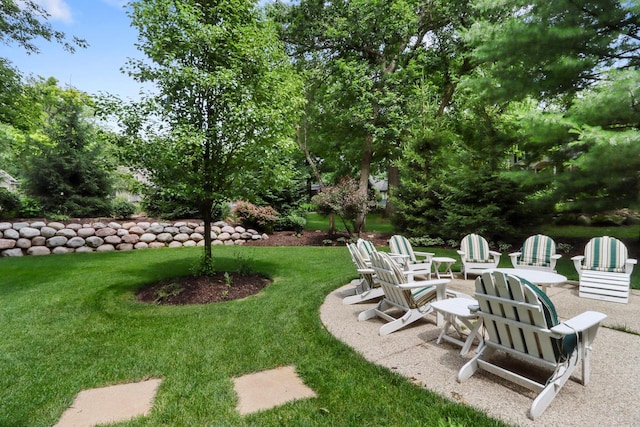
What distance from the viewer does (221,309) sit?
16.0 feet

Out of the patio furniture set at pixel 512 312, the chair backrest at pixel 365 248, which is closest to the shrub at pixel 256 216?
the chair backrest at pixel 365 248

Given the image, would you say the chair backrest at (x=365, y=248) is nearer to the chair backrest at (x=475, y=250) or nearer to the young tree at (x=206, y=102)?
the young tree at (x=206, y=102)

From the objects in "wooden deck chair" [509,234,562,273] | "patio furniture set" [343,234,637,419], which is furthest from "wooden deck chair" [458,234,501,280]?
"patio furniture set" [343,234,637,419]

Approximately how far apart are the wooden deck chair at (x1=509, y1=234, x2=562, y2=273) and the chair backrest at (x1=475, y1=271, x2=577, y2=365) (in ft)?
12.9

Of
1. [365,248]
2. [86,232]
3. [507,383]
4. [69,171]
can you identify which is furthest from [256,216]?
[507,383]

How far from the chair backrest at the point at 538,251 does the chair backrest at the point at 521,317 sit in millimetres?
4170

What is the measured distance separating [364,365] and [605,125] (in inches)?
316

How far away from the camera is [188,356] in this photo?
3342 mm

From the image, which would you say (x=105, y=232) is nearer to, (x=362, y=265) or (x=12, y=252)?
(x=12, y=252)

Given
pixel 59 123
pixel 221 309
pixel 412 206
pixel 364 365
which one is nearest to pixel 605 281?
pixel 364 365

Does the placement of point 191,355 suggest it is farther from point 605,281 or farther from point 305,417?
point 605,281

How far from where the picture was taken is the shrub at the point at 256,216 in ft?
41.6

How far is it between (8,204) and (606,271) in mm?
16493

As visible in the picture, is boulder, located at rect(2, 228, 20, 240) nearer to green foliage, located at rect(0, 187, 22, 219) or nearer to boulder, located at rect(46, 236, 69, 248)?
boulder, located at rect(46, 236, 69, 248)
